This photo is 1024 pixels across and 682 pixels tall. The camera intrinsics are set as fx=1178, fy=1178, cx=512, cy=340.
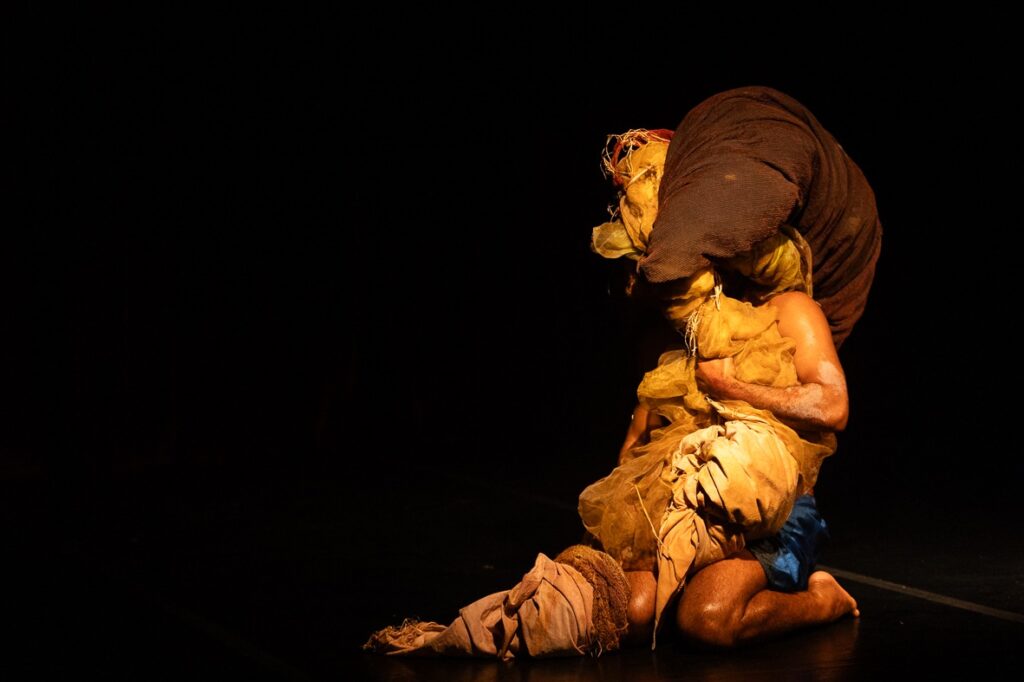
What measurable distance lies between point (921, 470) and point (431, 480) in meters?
1.53

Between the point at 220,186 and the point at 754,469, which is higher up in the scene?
the point at 220,186

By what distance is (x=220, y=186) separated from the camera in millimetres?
3807

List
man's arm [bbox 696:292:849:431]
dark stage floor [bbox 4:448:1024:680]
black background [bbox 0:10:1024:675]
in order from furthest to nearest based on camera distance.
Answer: black background [bbox 0:10:1024:675] < man's arm [bbox 696:292:849:431] < dark stage floor [bbox 4:448:1024:680]

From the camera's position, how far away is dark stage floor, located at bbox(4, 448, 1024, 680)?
2.06 meters

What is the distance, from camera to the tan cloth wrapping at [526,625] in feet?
6.81

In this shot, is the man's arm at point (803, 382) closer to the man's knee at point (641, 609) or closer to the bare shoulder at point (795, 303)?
the bare shoulder at point (795, 303)

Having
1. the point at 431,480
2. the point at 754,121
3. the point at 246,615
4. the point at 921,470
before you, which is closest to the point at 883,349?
the point at 921,470

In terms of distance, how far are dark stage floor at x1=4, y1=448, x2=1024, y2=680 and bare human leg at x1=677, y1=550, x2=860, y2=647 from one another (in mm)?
38

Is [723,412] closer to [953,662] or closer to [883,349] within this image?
[953,662]

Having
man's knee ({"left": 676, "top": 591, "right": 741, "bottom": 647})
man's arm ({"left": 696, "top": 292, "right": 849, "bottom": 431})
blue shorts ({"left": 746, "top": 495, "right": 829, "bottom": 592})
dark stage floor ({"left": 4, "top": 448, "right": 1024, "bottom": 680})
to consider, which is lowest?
dark stage floor ({"left": 4, "top": 448, "right": 1024, "bottom": 680})

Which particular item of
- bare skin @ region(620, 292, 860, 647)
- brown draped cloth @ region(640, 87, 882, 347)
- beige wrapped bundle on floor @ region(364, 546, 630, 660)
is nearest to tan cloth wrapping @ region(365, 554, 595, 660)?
beige wrapped bundle on floor @ region(364, 546, 630, 660)

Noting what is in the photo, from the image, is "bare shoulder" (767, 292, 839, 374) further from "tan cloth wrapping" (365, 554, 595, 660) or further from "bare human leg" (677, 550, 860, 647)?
"tan cloth wrapping" (365, 554, 595, 660)

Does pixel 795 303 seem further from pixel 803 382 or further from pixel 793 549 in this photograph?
pixel 793 549

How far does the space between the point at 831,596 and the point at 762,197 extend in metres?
0.78
